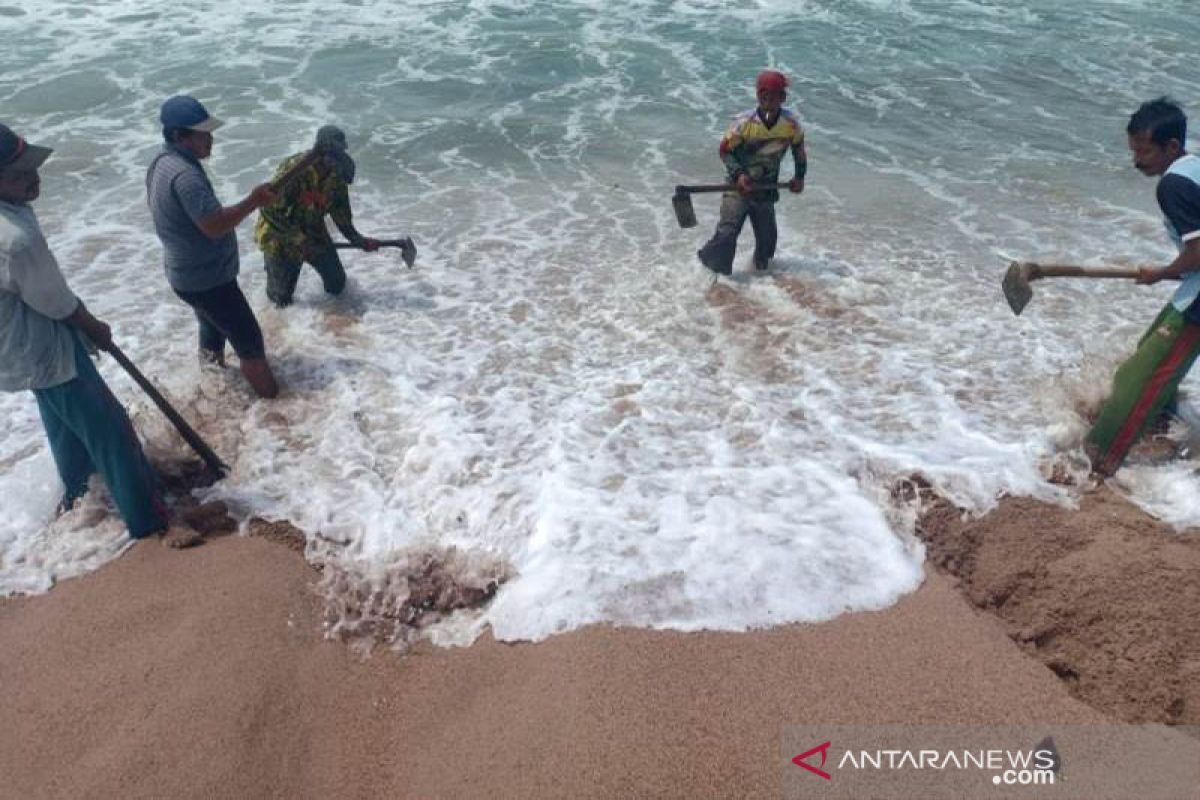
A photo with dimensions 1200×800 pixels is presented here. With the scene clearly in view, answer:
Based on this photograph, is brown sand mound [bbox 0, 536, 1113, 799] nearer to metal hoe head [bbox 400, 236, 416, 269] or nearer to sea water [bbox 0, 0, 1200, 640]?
sea water [bbox 0, 0, 1200, 640]

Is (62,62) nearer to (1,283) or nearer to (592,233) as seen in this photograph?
(592,233)

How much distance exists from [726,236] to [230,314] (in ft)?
13.2

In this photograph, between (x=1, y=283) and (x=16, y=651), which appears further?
(x=16, y=651)

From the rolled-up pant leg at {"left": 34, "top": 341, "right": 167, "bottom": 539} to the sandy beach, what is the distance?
39 centimetres

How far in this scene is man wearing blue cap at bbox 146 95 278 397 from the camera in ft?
13.6

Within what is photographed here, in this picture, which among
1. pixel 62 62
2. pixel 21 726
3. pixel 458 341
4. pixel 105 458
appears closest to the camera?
pixel 21 726

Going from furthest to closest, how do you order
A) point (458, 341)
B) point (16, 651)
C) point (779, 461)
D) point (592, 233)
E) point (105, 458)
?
point (592, 233), point (458, 341), point (779, 461), point (105, 458), point (16, 651)

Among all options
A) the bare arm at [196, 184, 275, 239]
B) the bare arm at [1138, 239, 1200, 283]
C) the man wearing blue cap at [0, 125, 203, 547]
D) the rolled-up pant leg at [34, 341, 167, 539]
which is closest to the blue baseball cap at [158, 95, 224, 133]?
the bare arm at [196, 184, 275, 239]

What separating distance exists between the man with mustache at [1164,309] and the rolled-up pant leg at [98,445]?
197 inches

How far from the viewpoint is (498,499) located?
4.30m

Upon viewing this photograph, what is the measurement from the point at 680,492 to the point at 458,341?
96.5 inches

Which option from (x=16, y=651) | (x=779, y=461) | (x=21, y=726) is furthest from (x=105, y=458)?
(x=779, y=461)

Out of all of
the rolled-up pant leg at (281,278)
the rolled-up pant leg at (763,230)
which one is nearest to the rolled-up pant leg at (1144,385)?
the rolled-up pant leg at (763,230)

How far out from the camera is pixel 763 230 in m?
6.88
